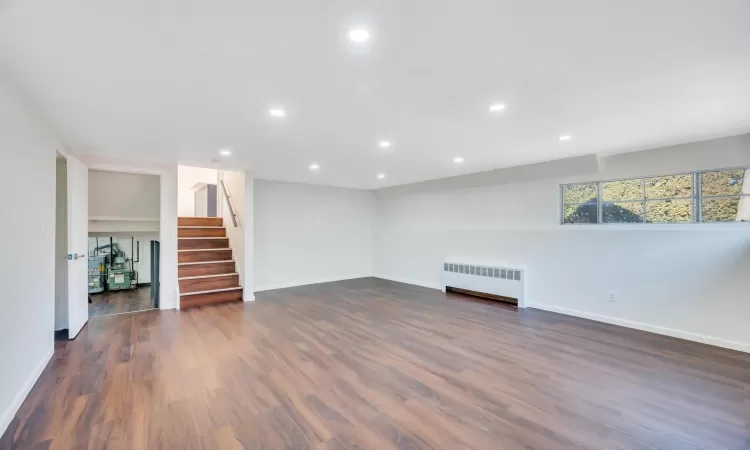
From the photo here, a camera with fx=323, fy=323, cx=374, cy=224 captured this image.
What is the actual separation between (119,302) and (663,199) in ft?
27.4

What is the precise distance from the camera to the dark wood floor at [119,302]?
5043mm

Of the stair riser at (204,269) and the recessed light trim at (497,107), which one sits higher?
the recessed light trim at (497,107)

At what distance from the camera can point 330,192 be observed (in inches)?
299

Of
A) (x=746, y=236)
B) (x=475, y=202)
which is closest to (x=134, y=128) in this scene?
(x=475, y=202)

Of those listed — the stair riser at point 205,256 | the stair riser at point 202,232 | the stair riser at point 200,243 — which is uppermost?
the stair riser at point 202,232

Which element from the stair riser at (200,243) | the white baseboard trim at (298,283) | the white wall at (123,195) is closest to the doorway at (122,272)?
the stair riser at (200,243)

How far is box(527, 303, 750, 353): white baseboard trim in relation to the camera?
343cm

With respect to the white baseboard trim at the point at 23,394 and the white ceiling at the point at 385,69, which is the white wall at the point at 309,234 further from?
the white baseboard trim at the point at 23,394

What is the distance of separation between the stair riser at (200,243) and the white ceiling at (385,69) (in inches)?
114

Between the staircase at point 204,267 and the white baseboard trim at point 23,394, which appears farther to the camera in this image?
the staircase at point 204,267

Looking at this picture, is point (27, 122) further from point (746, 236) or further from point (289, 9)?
point (746, 236)

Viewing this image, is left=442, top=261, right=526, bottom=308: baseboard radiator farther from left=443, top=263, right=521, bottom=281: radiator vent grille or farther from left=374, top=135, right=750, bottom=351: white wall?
left=374, top=135, right=750, bottom=351: white wall

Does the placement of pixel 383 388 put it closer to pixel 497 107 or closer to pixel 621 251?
pixel 497 107

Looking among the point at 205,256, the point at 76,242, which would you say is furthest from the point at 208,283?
the point at 76,242
